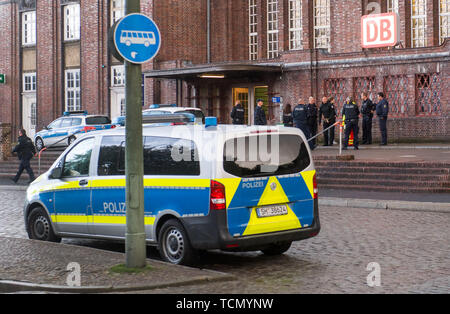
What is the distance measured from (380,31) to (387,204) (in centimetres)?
1734

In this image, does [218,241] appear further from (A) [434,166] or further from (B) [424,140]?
(B) [424,140]

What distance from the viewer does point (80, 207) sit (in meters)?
10.4

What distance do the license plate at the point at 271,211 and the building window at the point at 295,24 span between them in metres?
30.9

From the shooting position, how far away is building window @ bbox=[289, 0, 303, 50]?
3929 cm

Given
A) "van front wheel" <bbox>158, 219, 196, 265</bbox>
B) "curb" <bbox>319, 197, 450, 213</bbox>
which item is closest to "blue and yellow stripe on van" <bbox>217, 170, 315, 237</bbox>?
"van front wheel" <bbox>158, 219, 196, 265</bbox>

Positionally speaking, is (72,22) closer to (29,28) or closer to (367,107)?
(29,28)

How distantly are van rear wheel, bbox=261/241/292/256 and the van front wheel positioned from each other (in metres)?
1.41

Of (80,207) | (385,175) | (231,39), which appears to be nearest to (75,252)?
(80,207)

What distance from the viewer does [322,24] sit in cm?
→ 3781

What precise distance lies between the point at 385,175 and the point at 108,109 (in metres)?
23.5

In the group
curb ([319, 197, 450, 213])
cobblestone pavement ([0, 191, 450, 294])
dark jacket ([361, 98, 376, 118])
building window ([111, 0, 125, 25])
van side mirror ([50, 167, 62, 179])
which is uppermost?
building window ([111, 0, 125, 25])

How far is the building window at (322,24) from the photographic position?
37625 mm

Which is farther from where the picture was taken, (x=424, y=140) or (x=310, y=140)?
(x=424, y=140)

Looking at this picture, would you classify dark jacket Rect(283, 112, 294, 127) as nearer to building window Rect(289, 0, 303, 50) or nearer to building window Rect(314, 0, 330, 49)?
building window Rect(314, 0, 330, 49)
